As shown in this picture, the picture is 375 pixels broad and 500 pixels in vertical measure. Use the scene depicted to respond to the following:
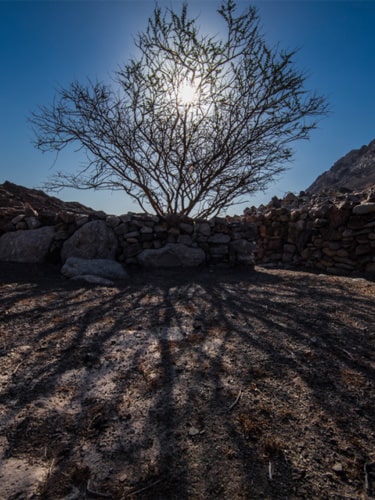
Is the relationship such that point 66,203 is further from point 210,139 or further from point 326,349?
point 326,349

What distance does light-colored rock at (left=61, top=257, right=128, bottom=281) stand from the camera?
4.15 m

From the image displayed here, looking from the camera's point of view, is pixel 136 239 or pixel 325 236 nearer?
pixel 136 239

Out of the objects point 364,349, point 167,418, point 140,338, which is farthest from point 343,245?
point 167,418

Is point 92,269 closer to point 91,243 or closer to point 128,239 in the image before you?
point 91,243

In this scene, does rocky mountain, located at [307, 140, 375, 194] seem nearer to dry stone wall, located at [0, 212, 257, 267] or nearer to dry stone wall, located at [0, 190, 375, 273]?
dry stone wall, located at [0, 190, 375, 273]

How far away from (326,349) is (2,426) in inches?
78.7

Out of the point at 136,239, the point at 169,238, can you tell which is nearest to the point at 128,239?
the point at 136,239

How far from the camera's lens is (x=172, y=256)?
5.05 m

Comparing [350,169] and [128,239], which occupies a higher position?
[350,169]

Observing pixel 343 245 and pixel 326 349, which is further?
pixel 343 245

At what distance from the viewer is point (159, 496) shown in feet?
3.00

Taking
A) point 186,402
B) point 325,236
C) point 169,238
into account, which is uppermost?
point 169,238

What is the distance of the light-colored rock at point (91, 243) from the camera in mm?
4750

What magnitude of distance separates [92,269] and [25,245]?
1461mm
